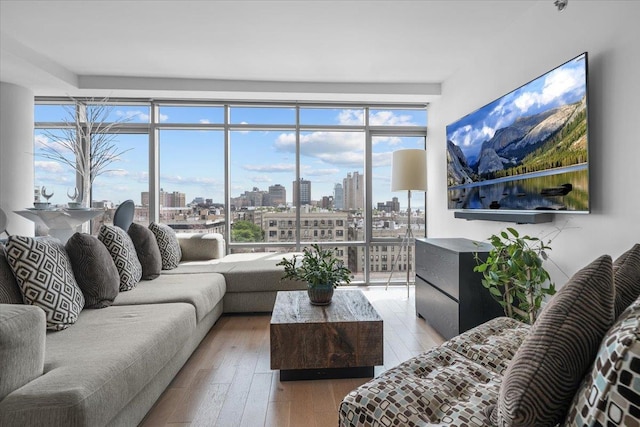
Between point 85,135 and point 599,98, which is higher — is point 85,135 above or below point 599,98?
above

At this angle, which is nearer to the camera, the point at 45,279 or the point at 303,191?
the point at 45,279

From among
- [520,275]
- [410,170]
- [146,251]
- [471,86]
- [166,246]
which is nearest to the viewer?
[520,275]

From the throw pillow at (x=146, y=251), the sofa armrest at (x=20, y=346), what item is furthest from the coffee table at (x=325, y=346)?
the throw pillow at (x=146, y=251)

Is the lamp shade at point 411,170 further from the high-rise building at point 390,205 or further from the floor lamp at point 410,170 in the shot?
the high-rise building at point 390,205

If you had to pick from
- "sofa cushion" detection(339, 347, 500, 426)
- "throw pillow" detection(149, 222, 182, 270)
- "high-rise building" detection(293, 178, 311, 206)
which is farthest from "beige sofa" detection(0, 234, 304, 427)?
"high-rise building" detection(293, 178, 311, 206)

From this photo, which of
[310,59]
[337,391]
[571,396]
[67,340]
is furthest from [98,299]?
[310,59]

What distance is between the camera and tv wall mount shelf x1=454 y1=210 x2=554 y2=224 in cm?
254

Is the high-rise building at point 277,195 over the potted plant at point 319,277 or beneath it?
over

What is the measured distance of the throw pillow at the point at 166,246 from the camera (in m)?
3.65

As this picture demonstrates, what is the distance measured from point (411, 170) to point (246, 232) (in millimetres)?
2362

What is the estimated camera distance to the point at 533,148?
102 inches

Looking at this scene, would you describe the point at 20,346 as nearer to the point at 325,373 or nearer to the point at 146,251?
the point at 325,373

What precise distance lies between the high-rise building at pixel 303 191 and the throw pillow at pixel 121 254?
2545mm

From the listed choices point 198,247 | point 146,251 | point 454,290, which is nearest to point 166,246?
point 146,251
